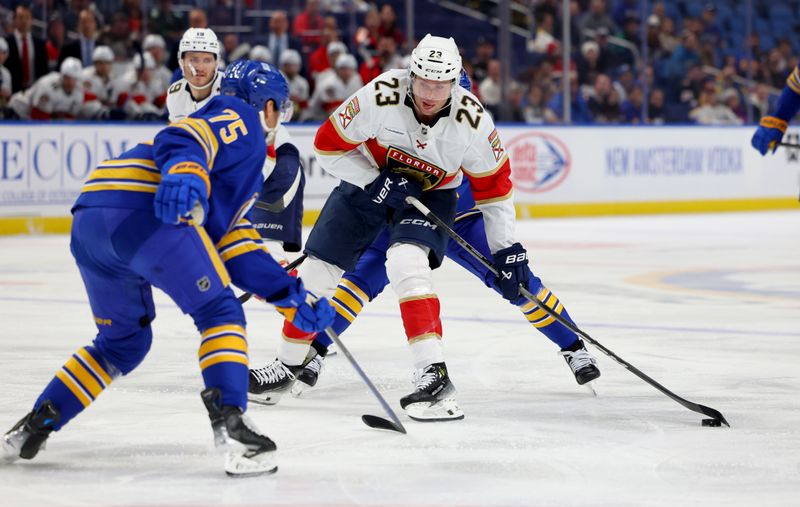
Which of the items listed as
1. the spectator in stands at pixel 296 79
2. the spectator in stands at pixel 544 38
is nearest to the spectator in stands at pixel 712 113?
the spectator in stands at pixel 544 38

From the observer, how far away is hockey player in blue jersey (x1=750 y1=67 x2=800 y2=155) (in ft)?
23.1

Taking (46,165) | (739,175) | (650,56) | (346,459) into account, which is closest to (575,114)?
(650,56)

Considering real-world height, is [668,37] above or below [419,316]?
above

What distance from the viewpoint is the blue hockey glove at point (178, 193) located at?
291 centimetres

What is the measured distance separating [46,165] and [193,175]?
8368mm

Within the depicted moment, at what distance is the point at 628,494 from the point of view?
3.07 m

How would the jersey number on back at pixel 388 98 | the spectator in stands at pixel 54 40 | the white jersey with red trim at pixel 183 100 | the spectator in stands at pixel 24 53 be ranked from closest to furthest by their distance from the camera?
1. the jersey number on back at pixel 388 98
2. the white jersey with red trim at pixel 183 100
3. the spectator in stands at pixel 24 53
4. the spectator in stands at pixel 54 40

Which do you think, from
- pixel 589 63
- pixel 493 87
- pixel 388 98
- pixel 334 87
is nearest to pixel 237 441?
pixel 388 98

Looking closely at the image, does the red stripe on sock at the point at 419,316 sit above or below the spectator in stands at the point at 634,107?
above

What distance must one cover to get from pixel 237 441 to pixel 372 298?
1492 millimetres

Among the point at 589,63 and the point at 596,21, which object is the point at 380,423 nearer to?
the point at 589,63

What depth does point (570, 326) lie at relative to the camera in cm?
450

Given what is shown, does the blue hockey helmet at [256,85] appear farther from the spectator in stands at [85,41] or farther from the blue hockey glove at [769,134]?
the spectator in stands at [85,41]

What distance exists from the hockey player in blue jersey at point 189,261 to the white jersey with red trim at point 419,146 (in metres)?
0.84
